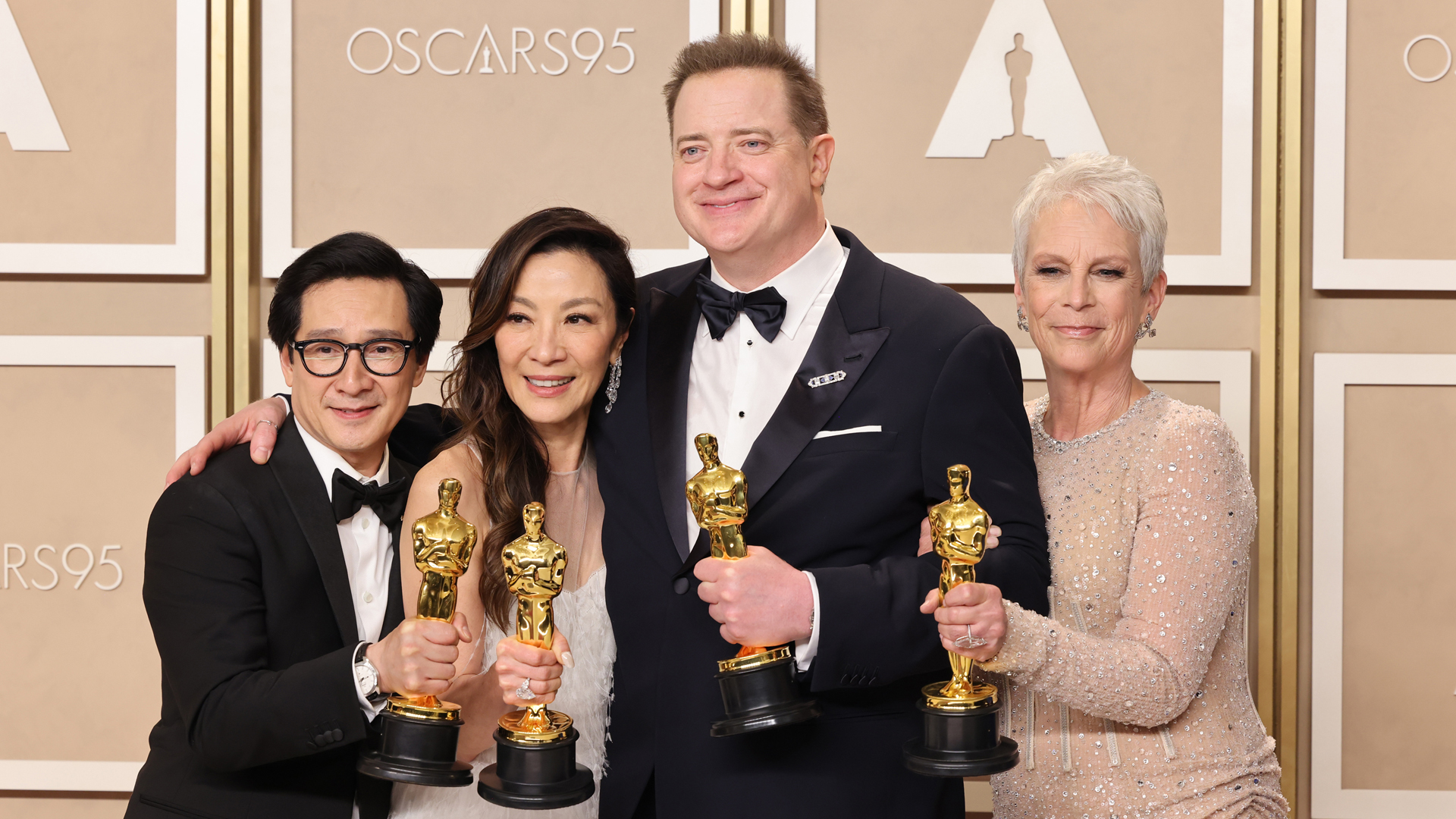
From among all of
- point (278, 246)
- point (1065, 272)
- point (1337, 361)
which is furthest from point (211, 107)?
point (1337, 361)

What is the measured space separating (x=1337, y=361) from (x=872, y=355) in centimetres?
189

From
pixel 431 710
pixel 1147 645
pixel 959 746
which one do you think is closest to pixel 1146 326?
pixel 1147 645

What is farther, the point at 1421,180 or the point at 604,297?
the point at 1421,180

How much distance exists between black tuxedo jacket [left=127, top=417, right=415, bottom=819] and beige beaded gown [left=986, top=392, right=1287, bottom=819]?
46.7 inches

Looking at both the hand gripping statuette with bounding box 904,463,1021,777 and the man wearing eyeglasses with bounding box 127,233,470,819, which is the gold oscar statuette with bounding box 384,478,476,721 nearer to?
the man wearing eyeglasses with bounding box 127,233,470,819

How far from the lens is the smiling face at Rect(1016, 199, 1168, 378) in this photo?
7.14 feet

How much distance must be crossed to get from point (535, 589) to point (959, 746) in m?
0.65

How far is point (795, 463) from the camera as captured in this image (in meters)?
1.98

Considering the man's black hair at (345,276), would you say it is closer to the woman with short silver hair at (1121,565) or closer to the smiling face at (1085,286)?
the woman with short silver hair at (1121,565)

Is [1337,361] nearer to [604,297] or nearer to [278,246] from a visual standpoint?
[604,297]

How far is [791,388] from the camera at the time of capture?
79.8 inches

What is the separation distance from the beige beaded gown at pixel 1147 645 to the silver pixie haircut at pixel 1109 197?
0.33 m

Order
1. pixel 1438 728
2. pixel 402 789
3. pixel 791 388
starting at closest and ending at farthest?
pixel 791 388 < pixel 402 789 < pixel 1438 728

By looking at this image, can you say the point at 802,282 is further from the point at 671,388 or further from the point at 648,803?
the point at 648,803
